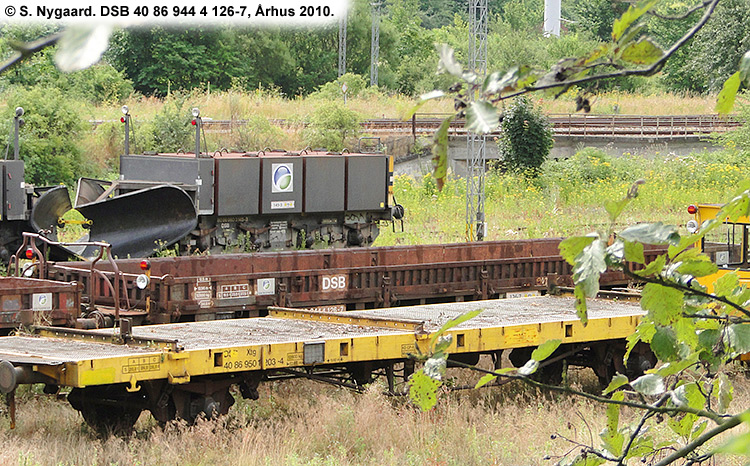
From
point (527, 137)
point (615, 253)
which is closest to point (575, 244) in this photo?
point (615, 253)

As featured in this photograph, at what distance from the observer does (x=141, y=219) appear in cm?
1917

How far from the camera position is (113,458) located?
26.8 ft

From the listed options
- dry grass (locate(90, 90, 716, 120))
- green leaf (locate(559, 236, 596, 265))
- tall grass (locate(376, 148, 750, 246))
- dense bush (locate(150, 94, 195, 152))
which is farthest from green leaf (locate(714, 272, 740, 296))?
dry grass (locate(90, 90, 716, 120))

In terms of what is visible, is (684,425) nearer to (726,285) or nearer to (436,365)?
(726,285)

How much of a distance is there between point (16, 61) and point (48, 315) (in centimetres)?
954

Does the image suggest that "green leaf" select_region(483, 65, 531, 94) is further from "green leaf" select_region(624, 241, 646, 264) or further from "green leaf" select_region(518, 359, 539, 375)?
"green leaf" select_region(518, 359, 539, 375)

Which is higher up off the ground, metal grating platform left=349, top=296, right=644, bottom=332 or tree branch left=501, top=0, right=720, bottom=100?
tree branch left=501, top=0, right=720, bottom=100

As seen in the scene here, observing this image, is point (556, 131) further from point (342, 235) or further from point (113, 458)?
point (113, 458)

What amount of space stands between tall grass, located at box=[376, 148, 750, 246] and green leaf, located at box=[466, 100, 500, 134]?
904 inches

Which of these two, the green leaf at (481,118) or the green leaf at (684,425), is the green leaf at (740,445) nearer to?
the green leaf at (481,118)

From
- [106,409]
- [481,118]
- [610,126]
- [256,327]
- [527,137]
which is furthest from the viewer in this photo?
[610,126]

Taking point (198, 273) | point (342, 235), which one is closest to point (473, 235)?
point (342, 235)

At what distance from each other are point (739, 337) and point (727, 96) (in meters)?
0.60

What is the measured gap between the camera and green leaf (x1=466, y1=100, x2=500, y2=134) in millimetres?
1438
